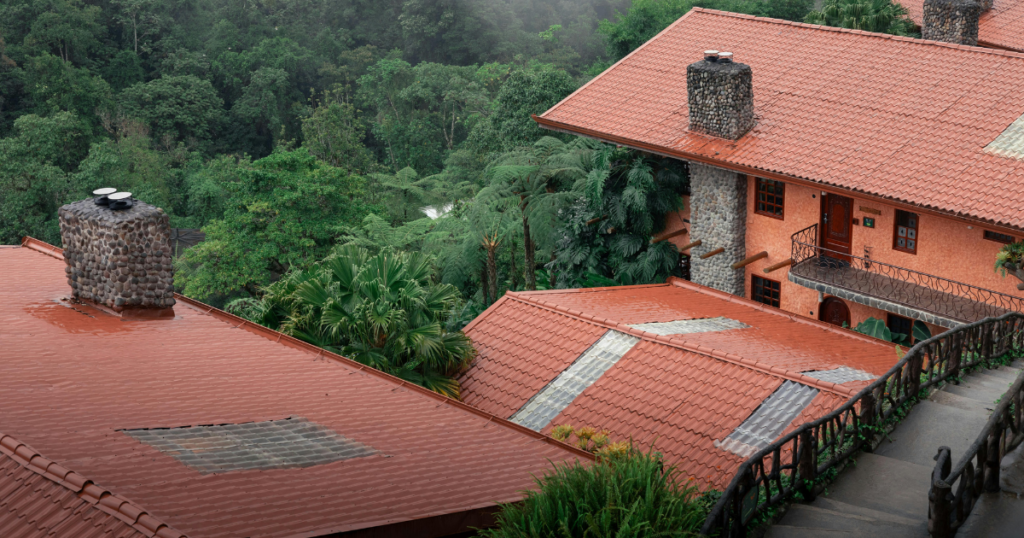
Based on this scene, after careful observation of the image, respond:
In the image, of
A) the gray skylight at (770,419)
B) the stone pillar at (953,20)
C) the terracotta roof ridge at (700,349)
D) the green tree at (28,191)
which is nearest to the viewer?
the gray skylight at (770,419)

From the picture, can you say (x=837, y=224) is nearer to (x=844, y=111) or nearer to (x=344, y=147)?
(x=844, y=111)

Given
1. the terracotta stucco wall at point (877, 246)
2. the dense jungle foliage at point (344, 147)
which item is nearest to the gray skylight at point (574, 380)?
the dense jungle foliage at point (344, 147)

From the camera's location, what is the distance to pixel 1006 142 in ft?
64.0

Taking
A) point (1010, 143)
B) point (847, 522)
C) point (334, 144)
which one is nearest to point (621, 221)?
point (1010, 143)

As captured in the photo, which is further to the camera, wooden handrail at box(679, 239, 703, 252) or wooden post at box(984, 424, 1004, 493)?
wooden handrail at box(679, 239, 703, 252)

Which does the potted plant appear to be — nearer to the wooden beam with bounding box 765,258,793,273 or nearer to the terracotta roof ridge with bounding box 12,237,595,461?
the wooden beam with bounding box 765,258,793,273

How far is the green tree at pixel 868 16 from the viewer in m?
33.0

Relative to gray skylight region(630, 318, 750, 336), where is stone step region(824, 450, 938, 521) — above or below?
above

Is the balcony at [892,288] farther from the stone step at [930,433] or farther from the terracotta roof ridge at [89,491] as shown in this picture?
the terracotta roof ridge at [89,491]

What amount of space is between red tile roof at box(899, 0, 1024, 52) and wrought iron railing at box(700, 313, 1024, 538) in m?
20.8

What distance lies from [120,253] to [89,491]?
764 centimetres

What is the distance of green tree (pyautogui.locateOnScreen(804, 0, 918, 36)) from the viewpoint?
3303 centimetres

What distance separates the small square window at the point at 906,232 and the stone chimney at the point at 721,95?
4.01 m

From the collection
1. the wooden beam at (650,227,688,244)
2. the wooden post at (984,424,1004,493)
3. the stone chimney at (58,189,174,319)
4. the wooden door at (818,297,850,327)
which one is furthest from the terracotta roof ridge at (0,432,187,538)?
the wooden beam at (650,227,688,244)
